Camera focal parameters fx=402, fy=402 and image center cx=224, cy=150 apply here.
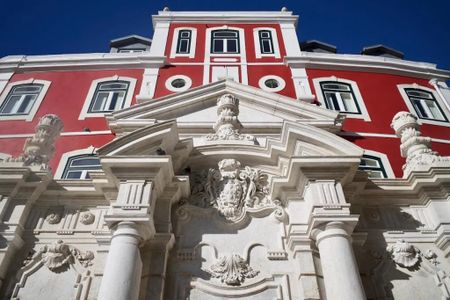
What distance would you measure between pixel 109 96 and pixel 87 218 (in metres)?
6.85

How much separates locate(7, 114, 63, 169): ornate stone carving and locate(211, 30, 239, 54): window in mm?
8385

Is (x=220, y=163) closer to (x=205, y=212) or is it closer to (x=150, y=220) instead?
(x=205, y=212)

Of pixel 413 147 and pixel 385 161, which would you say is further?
pixel 385 161

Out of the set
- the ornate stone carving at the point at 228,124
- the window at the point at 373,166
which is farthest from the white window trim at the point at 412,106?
the ornate stone carving at the point at 228,124

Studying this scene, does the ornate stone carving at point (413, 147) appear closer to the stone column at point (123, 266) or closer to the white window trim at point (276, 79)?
the white window trim at point (276, 79)

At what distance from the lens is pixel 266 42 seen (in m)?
17.6

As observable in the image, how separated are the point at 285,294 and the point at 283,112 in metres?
6.04

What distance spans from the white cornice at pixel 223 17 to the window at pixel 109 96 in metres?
4.74

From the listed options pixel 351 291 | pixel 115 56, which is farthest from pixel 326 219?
pixel 115 56

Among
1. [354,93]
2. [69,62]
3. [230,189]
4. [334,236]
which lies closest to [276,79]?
[354,93]

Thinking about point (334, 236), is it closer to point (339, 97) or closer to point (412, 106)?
point (339, 97)

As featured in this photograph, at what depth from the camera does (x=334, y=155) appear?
29.2 feet

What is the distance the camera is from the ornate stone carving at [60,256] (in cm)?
848

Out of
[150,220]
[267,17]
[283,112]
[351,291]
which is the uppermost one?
[267,17]
